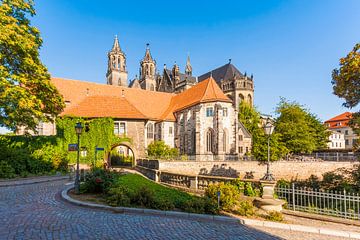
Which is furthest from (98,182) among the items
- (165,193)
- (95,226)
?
(95,226)

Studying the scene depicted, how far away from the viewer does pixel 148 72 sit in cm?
6575

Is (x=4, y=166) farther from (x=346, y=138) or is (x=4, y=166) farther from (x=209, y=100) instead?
(x=346, y=138)

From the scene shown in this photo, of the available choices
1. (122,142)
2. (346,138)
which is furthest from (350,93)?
(346,138)

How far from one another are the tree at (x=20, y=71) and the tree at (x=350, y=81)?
20.2m

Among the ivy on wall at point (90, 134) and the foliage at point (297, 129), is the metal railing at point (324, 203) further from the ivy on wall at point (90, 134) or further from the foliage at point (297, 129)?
the foliage at point (297, 129)

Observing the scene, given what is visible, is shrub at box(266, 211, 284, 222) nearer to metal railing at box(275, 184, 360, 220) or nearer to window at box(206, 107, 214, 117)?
metal railing at box(275, 184, 360, 220)

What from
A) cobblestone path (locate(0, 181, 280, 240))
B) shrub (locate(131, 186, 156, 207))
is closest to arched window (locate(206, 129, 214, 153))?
shrub (locate(131, 186, 156, 207))

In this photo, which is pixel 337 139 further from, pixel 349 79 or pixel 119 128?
pixel 119 128

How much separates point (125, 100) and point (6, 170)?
14610mm

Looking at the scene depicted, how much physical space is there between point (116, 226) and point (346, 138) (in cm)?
9269

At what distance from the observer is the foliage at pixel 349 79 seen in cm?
1179

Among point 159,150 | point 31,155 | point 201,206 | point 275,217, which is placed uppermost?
point 31,155

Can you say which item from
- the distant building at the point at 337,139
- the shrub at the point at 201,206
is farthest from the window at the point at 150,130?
the distant building at the point at 337,139

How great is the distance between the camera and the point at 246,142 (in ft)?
134
